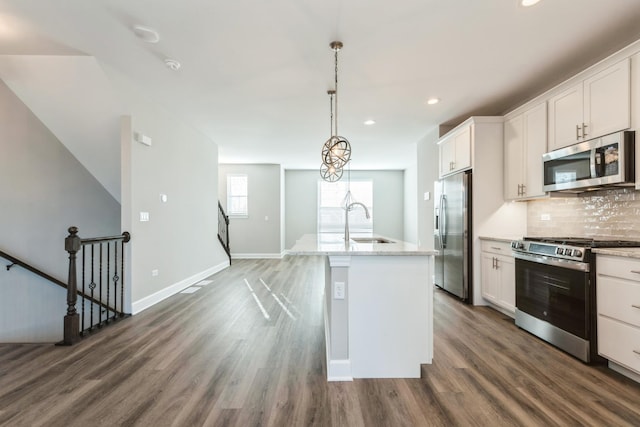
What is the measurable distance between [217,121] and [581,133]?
180 inches

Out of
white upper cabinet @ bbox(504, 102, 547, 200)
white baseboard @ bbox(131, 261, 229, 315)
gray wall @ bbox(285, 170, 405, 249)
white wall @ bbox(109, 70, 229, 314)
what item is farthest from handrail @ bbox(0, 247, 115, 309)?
gray wall @ bbox(285, 170, 405, 249)

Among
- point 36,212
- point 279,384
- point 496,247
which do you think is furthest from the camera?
point 36,212

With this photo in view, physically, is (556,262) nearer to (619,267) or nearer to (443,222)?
(619,267)

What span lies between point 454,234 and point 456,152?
3.89 ft

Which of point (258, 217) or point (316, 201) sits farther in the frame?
point (316, 201)

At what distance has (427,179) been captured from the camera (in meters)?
5.53

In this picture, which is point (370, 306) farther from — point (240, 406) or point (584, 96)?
point (584, 96)

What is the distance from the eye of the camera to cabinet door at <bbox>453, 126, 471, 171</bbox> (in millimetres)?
4027

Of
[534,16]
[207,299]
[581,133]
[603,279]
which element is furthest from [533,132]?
[207,299]

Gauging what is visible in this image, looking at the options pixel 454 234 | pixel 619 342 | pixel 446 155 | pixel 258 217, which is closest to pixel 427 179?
pixel 446 155

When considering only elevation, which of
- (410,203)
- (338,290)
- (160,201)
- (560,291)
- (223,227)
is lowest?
(560,291)

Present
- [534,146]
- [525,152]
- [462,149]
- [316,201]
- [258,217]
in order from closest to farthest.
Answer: [534,146] → [525,152] → [462,149] → [258,217] → [316,201]

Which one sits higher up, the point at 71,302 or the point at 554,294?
the point at 554,294

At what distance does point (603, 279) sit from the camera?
228 centimetres
